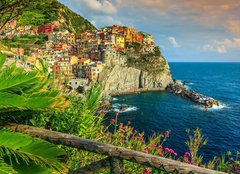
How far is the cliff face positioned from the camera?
69750 mm

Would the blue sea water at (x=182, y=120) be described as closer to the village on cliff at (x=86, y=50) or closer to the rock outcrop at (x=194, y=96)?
the rock outcrop at (x=194, y=96)

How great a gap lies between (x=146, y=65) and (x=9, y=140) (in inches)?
3086

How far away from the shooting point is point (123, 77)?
72500 mm

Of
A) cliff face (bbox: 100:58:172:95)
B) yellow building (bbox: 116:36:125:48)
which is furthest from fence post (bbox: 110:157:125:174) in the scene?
yellow building (bbox: 116:36:125:48)

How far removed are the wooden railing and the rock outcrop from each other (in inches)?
2211

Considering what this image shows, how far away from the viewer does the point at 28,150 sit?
9.45ft

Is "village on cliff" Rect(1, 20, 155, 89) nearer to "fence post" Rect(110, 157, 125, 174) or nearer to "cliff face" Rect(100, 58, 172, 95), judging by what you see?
"cliff face" Rect(100, 58, 172, 95)

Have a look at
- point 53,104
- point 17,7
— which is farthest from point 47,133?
point 17,7

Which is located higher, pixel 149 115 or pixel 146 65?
pixel 146 65

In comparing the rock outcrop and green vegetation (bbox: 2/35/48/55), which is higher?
green vegetation (bbox: 2/35/48/55)

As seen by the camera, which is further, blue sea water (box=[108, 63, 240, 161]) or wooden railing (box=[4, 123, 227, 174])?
blue sea water (box=[108, 63, 240, 161])

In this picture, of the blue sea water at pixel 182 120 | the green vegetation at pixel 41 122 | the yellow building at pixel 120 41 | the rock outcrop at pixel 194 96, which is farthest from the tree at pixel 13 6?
the yellow building at pixel 120 41

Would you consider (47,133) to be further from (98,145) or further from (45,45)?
(45,45)

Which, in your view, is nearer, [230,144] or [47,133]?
[47,133]
